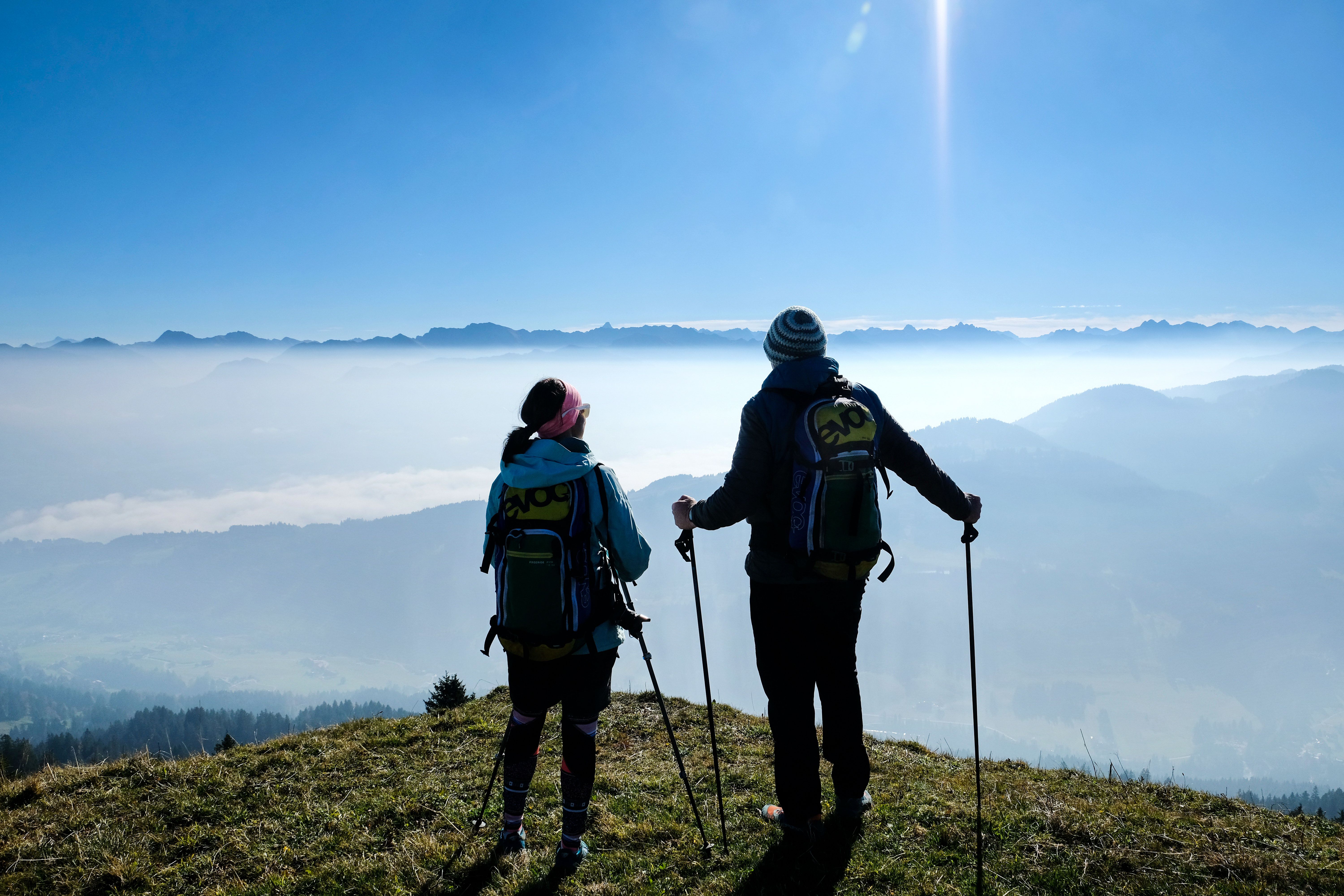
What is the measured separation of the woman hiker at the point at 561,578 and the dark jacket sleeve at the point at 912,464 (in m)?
2.01

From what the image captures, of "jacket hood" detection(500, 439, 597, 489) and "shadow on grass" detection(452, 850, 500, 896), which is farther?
"shadow on grass" detection(452, 850, 500, 896)

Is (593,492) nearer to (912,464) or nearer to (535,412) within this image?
(535,412)

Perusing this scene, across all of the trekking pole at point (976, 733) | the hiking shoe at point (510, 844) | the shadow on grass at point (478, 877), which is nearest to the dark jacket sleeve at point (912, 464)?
the trekking pole at point (976, 733)

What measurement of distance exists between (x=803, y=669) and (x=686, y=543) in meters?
1.28

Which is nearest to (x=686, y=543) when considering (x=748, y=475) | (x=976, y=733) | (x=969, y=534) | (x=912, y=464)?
(x=748, y=475)

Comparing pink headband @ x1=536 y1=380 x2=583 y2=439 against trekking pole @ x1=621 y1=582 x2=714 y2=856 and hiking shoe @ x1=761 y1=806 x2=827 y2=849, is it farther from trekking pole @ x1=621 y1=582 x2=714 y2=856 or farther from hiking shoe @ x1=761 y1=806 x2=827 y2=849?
hiking shoe @ x1=761 y1=806 x2=827 y2=849

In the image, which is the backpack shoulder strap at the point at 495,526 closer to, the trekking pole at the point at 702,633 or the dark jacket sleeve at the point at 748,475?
the trekking pole at the point at 702,633

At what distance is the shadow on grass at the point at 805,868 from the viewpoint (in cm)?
457

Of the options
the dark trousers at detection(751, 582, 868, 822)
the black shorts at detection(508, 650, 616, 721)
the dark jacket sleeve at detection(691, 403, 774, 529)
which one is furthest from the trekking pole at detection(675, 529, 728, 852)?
the black shorts at detection(508, 650, 616, 721)

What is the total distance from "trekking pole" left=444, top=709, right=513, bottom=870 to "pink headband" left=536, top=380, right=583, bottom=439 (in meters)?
2.02

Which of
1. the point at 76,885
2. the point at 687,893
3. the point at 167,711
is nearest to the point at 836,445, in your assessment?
the point at 687,893

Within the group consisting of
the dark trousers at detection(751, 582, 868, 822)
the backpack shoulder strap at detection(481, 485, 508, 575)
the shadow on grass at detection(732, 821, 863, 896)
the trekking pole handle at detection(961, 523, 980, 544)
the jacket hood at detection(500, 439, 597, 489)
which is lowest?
the shadow on grass at detection(732, 821, 863, 896)

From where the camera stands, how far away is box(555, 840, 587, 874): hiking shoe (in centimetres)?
493

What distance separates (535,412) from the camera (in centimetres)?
477
